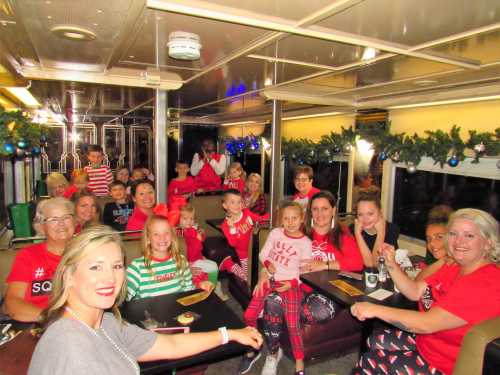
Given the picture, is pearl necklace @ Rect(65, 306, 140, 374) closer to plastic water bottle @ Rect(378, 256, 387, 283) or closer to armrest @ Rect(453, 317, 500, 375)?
armrest @ Rect(453, 317, 500, 375)

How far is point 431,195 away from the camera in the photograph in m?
4.84

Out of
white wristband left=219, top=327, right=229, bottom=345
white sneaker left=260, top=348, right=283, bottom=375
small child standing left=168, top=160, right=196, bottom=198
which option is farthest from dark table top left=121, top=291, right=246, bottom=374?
small child standing left=168, top=160, right=196, bottom=198

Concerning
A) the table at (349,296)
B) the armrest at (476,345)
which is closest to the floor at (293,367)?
the table at (349,296)

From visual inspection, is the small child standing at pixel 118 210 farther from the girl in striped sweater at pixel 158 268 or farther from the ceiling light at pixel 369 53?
the ceiling light at pixel 369 53

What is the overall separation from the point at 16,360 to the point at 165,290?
3.57ft

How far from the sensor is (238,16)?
6.35 feet

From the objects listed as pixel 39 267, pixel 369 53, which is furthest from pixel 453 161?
pixel 39 267

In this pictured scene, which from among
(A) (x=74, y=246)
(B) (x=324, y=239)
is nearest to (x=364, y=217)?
(B) (x=324, y=239)

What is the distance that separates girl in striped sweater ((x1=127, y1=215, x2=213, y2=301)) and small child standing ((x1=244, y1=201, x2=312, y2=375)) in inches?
30.1

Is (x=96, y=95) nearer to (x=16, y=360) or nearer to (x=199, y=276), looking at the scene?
(x=199, y=276)

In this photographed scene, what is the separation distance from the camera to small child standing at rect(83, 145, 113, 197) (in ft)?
19.5

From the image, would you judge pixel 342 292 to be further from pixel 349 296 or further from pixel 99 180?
pixel 99 180

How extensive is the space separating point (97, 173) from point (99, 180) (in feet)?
0.41

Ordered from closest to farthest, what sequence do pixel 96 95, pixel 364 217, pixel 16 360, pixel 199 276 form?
1. pixel 16 360
2. pixel 199 276
3. pixel 364 217
4. pixel 96 95
